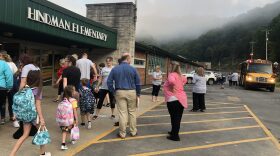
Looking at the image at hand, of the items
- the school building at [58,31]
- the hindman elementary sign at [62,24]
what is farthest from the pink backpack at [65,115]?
the hindman elementary sign at [62,24]

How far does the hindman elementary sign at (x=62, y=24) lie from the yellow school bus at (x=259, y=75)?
14326 millimetres

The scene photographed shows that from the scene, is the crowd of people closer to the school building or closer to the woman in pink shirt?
the woman in pink shirt

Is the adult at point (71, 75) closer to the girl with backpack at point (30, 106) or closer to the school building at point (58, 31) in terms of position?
the girl with backpack at point (30, 106)

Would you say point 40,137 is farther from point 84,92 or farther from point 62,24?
point 62,24

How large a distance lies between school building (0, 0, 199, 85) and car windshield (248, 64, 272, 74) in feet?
33.8

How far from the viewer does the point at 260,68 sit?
27766 mm

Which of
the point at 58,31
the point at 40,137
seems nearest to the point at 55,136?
the point at 40,137

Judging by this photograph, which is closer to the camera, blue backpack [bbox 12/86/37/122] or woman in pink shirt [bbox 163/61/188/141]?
Answer: blue backpack [bbox 12/86/37/122]

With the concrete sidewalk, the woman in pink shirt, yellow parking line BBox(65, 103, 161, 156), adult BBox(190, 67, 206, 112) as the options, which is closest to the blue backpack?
the concrete sidewalk

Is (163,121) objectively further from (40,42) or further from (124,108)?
(40,42)

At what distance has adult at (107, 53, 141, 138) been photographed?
7.01 metres

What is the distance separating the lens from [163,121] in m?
9.37

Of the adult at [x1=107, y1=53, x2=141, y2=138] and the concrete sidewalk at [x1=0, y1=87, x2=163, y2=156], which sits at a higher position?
the adult at [x1=107, y1=53, x2=141, y2=138]

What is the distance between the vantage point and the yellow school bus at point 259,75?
2627cm
